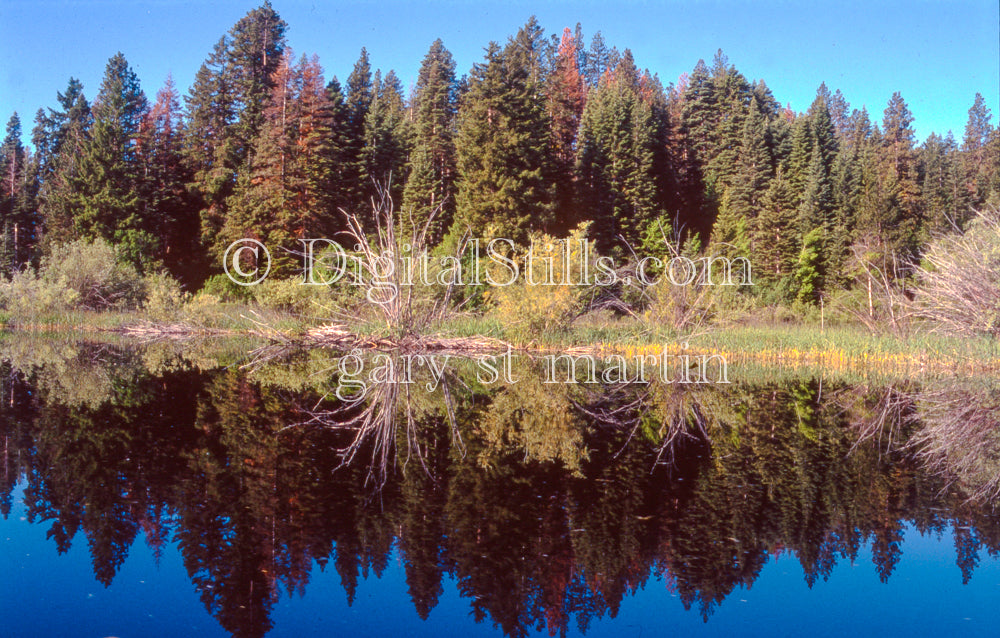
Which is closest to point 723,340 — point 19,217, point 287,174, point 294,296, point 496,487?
point 294,296

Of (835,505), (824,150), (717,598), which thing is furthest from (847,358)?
(824,150)

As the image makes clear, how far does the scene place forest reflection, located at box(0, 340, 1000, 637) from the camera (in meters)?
4.06

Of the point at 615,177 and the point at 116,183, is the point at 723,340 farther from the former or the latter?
the point at 116,183

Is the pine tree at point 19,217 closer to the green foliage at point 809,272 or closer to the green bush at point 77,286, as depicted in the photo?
the green bush at point 77,286

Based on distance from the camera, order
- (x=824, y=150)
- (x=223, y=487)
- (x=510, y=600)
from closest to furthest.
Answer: (x=510, y=600) → (x=223, y=487) → (x=824, y=150)

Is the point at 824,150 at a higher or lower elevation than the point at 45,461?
higher

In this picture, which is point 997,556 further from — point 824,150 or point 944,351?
point 824,150

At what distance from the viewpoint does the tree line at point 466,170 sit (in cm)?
3281

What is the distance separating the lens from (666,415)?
30.1ft

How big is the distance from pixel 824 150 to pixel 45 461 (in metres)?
46.2

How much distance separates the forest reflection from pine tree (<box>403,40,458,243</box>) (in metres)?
23.3

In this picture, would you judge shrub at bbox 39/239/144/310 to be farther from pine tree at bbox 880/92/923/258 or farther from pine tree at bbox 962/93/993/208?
pine tree at bbox 962/93/993/208

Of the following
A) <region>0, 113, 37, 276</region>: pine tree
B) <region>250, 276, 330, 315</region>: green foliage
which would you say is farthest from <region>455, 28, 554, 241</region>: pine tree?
<region>0, 113, 37, 276</region>: pine tree

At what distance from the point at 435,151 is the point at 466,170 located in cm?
766
